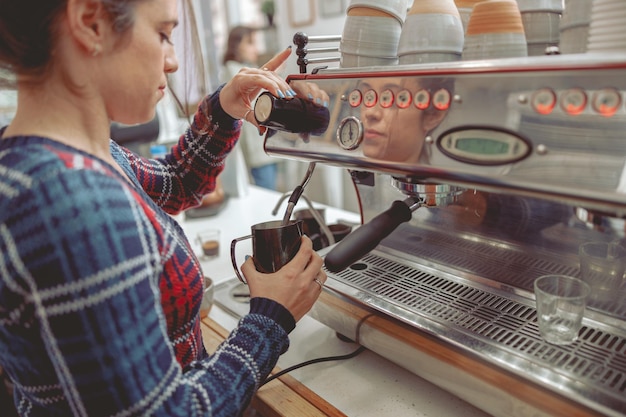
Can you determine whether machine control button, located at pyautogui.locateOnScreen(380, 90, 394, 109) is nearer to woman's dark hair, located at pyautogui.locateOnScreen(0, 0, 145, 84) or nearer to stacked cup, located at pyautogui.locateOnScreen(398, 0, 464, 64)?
stacked cup, located at pyautogui.locateOnScreen(398, 0, 464, 64)

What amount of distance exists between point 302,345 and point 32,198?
533 mm

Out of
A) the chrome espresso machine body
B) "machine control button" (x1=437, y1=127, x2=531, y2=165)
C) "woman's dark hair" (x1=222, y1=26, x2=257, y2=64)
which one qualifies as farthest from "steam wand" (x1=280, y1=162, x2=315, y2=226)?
"woman's dark hair" (x1=222, y1=26, x2=257, y2=64)

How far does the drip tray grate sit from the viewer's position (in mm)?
525

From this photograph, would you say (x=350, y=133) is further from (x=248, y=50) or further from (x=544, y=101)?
(x=248, y=50)

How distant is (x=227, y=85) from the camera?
2.69 feet

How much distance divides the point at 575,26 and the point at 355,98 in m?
0.26

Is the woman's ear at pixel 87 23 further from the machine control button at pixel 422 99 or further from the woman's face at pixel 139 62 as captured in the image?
the machine control button at pixel 422 99

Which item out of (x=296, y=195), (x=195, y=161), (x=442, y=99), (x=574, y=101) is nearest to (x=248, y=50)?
(x=195, y=161)

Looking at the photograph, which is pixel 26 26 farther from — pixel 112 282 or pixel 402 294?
pixel 402 294

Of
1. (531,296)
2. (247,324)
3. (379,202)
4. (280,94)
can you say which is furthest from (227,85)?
(531,296)

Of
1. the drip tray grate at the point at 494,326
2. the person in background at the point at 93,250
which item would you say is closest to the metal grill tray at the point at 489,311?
A: the drip tray grate at the point at 494,326

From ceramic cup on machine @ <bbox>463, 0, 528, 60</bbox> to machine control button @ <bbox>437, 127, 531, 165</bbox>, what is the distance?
0.12 meters

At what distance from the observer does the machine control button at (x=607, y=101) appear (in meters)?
0.40

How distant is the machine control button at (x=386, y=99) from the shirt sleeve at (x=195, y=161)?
381 mm
